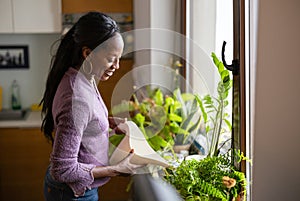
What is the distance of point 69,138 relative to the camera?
1691 millimetres

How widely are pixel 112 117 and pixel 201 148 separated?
2.49ft

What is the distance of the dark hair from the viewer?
5.73 feet

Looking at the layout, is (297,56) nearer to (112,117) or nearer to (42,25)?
(112,117)

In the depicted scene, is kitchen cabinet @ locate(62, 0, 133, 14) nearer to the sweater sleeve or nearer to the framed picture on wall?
the framed picture on wall

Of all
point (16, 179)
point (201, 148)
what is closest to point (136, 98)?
point (201, 148)

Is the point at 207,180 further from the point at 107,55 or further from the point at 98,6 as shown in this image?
the point at 98,6

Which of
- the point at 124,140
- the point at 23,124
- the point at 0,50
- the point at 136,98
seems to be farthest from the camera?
the point at 0,50

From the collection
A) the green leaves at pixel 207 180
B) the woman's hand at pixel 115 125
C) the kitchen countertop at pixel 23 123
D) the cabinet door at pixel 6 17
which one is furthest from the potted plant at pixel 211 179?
the cabinet door at pixel 6 17

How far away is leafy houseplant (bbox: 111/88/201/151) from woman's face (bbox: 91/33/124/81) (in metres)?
0.90

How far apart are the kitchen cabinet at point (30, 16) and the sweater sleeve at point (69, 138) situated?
2158 millimetres

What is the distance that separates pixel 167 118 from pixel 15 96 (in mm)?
1697

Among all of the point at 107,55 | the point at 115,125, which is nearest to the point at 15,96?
the point at 115,125

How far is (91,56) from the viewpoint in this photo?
1763 mm

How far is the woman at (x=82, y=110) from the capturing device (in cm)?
171
